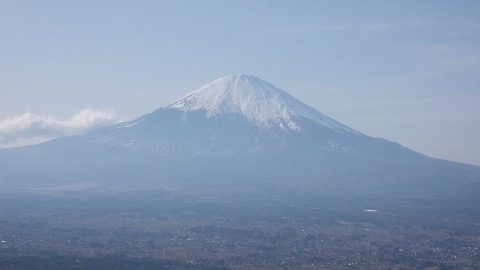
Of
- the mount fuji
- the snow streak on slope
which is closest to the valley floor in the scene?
the mount fuji

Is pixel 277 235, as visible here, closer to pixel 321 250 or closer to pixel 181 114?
pixel 321 250

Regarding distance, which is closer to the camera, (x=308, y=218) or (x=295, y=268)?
(x=295, y=268)

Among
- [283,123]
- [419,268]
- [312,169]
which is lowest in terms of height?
[419,268]

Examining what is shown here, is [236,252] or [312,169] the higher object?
[312,169]

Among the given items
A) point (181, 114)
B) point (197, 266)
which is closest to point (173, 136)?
point (181, 114)

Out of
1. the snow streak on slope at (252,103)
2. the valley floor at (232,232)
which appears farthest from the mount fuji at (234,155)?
the valley floor at (232,232)

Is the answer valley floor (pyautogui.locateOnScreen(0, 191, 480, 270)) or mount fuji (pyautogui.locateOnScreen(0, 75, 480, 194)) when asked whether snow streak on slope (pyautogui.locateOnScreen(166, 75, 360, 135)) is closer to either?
mount fuji (pyautogui.locateOnScreen(0, 75, 480, 194))

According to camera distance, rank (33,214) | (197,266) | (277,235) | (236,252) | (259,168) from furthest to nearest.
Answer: (259,168) < (33,214) < (277,235) < (236,252) < (197,266)

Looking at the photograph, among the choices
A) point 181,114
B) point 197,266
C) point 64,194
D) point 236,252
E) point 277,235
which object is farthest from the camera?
point 181,114
